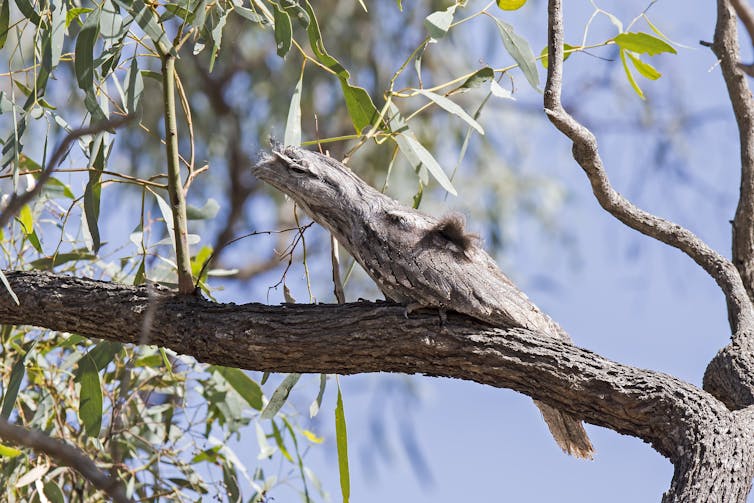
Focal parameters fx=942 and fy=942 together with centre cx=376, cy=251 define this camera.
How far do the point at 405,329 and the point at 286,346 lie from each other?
0.25m

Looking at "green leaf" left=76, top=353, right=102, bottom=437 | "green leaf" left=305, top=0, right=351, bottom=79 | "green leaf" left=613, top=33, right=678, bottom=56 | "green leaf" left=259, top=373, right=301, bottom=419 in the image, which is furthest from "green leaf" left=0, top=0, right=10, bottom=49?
"green leaf" left=613, top=33, right=678, bottom=56

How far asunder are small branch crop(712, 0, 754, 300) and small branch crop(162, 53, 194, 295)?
1.44m

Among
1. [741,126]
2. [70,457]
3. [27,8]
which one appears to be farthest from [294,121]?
[70,457]

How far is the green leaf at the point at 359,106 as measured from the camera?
237 cm

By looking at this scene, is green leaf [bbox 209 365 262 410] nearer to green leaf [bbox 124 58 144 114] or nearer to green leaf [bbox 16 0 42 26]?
green leaf [bbox 124 58 144 114]

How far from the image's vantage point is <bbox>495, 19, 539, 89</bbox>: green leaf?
227 cm

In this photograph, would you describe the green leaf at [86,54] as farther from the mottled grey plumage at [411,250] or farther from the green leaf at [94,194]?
the mottled grey plumage at [411,250]

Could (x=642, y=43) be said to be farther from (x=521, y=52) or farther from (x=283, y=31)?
(x=283, y=31)

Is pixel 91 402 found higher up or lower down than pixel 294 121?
lower down

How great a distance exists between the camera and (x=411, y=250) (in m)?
2.13

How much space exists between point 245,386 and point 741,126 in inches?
61.9

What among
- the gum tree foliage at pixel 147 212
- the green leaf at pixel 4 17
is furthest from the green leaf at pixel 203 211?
the green leaf at pixel 4 17

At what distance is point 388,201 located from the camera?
2238 mm

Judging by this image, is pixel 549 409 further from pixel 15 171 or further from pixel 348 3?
pixel 348 3
